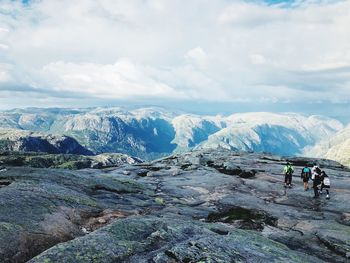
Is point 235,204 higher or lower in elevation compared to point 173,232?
lower

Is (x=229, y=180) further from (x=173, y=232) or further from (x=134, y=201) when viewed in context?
(x=173, y=232)

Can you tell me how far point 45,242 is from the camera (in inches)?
774

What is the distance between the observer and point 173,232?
21094mm

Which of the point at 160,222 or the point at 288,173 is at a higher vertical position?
the point at 160,222

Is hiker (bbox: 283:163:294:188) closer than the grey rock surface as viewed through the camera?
No

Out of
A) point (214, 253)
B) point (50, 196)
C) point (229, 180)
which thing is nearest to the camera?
point (214, 253)

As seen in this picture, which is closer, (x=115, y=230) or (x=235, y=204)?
(x=115, y=230)

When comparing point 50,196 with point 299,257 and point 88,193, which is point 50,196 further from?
point 299,257

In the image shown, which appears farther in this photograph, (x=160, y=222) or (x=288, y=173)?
(x=288, y=173)

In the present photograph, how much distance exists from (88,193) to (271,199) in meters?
23.8

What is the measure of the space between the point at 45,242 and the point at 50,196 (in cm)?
794

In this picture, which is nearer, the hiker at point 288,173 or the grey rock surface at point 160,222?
the grey rock surface at point 160,222

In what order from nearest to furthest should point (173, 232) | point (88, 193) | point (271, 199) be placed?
point (173, 232)
point (88, 193)
point (271, 199)

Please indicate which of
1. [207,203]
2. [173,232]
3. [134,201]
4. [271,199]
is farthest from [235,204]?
[173,232]
